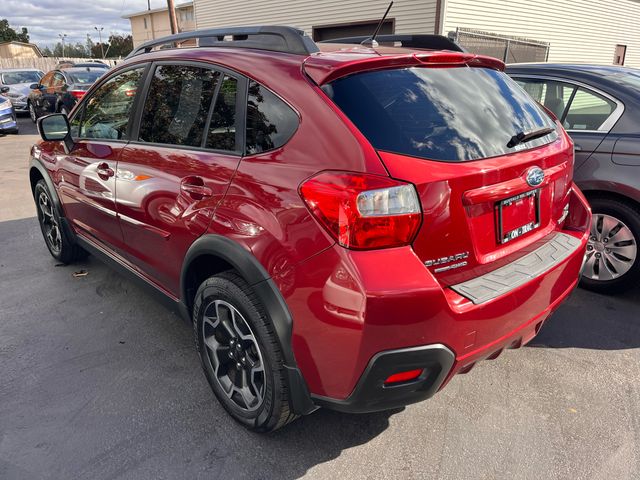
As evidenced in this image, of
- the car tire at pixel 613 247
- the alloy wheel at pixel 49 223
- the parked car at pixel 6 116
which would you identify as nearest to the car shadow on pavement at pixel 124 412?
the alloy wheel at pixel 49 223

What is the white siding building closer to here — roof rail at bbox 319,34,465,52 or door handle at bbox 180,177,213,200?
roof rail at bbox 319,34,465,52

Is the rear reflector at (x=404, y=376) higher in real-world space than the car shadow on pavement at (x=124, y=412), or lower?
higher

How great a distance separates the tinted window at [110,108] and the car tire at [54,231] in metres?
0.88

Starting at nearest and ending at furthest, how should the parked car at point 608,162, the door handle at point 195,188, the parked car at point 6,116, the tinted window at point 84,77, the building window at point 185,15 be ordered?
the door handle at point 195,188 < the parked car at point 608,162 < the parked car at point 6,116 < the tinted window at point 84,77 < the building window at point 185,15

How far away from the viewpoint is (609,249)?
3.72 metres

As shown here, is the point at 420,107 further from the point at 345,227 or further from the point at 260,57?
the point at 260,57

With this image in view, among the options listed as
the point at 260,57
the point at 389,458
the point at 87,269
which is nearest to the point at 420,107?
the point at 260,57

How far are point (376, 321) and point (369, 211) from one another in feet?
1.30

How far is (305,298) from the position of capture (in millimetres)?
1900

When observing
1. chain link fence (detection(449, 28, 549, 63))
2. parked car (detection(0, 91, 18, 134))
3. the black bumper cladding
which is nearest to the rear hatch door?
the black bumper cladding

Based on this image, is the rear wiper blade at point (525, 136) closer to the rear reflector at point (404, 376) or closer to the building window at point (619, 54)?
the rear reflector at point (404, 376)

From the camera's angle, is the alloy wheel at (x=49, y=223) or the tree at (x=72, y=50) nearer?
the alloy wheel at (x=49, y=223)

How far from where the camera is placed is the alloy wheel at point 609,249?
143 inches

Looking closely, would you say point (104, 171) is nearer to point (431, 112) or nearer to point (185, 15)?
point (431, 112)
